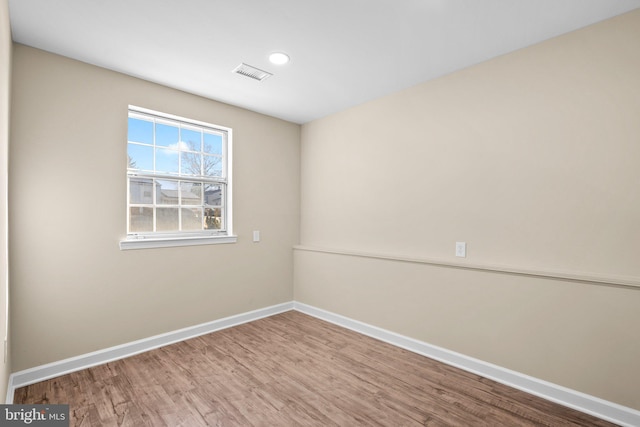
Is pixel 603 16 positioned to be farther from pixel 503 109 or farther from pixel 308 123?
pixel 308 123

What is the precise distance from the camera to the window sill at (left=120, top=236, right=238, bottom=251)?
9.10 feet

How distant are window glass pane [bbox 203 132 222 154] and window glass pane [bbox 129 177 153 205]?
73 cm

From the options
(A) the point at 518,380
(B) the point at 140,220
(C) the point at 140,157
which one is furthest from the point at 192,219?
(A) the point at 518,380

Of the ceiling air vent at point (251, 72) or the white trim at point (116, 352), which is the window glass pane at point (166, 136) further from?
the white trim at point (116, 352)

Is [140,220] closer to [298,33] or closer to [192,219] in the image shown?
[192,219]

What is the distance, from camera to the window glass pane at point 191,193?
3264 millimetres

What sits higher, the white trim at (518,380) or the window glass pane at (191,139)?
the window glass pane at (191,139)

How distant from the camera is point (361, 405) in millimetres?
2092

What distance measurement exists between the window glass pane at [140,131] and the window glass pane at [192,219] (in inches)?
30.7

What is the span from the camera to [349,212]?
362 centimetres

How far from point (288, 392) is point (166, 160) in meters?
2.44

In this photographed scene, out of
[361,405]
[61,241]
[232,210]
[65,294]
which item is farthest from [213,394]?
[232,210]

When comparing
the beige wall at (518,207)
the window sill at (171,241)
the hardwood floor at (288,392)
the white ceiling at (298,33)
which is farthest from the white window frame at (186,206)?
the beige wall at (518,207)

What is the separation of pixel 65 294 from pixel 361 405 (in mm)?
2430
